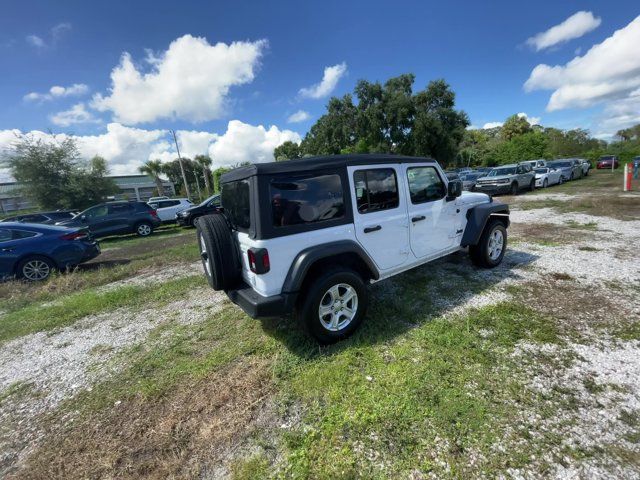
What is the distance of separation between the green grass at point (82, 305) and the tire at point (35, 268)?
1.80 m

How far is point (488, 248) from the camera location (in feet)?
15.5

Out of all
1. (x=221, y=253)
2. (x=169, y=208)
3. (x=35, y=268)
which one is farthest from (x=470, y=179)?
(x=35, y=268)

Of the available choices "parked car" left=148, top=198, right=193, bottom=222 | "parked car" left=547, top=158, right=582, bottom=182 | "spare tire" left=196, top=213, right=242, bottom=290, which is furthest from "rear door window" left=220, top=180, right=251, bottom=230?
"parked car" left=547, top=158, right=582, bottom=182

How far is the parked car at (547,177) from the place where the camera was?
17.4 meters

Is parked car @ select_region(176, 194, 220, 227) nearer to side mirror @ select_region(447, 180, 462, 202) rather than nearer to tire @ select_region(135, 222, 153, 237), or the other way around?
tire @ select_region(135, 222, 153, 237)

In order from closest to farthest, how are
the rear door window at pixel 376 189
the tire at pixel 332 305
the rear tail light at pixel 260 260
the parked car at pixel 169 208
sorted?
the rear tail light at pixel 260 260, the tire at pixel 332 305, the rear door window at pixel 376 189, the parked car at pixel 169 208

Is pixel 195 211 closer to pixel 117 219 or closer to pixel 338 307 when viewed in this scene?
pixel 117 219

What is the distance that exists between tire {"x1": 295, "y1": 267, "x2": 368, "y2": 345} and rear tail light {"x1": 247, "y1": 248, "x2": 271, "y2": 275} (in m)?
0.52

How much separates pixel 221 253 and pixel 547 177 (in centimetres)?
2126

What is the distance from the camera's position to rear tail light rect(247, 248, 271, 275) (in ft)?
8.65

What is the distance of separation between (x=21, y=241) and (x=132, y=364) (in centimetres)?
574

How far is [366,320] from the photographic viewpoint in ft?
11.7

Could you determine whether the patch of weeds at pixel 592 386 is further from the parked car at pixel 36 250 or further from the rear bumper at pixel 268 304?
the parked car at pixel 36 250

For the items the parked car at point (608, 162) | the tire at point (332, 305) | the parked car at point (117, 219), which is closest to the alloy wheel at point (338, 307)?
the tire at point (332, 305)
